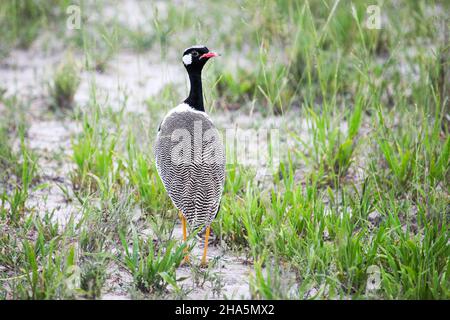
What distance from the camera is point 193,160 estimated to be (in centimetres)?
356

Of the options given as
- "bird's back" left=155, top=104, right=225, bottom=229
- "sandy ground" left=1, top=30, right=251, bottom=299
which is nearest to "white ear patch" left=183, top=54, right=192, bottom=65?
"bird's back" left=155, top=104, right=225, bottom=229

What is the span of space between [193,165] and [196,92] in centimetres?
52

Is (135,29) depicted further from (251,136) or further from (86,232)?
(86,232)

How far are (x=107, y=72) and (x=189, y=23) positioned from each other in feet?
3.86

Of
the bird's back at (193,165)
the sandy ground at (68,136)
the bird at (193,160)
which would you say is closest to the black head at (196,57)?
the bird at (193,160)

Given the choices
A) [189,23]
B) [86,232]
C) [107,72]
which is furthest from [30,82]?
[86,232]

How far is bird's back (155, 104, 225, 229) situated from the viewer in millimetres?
3500

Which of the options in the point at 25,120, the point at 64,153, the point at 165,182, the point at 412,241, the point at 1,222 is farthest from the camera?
the point at 25,120

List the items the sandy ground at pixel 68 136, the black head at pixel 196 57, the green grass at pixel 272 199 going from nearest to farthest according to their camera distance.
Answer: the green grass at pixel 272 199
the sandy ground at pixel 68 136
the black head at pixel 196 57

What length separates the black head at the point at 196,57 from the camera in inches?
148

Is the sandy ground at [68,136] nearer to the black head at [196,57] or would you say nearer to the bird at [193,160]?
the bird at [193,160]

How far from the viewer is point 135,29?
710 centimetres

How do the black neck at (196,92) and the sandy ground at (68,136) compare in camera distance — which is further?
the black neck at (196,92)

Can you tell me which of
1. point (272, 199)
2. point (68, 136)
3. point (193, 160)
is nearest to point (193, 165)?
point (193, 160)
